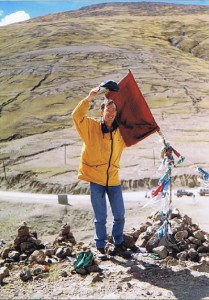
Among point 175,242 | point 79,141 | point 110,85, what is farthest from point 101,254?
point 79,141

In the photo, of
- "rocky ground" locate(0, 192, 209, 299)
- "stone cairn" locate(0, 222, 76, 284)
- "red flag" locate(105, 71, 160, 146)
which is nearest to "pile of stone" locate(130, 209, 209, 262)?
"rocky ground" locate(0, 192, 209, 299)

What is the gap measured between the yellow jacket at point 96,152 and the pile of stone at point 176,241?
1144mm

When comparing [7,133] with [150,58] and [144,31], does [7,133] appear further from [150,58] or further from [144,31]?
[144,31]

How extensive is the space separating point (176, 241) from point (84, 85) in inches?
1769

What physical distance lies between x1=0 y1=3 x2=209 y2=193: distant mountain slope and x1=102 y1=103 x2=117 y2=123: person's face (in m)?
2.70

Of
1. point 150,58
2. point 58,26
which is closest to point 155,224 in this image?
point 150,58

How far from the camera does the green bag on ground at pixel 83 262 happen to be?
6062 millimetres

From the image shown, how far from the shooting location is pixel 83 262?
6105mm

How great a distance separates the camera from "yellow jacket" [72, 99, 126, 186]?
641 centimetres

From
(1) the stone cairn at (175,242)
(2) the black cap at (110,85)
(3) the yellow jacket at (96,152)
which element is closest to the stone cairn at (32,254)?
(1) the stone cairn at (175,242)

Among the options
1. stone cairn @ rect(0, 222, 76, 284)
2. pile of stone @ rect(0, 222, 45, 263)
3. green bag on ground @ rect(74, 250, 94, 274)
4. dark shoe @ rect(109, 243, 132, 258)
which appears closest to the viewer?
green bag on ground @ rect(74, 250, 94, 274)

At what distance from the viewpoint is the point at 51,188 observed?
77.9ft

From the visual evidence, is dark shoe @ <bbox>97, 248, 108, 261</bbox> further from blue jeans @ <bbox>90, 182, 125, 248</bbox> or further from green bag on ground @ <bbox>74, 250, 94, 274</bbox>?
green bag on ground @ <bbox>74, 250, 94, 274</bbox>

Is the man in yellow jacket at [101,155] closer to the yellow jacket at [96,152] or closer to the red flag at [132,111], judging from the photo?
the yellow jacket at [96,152]
